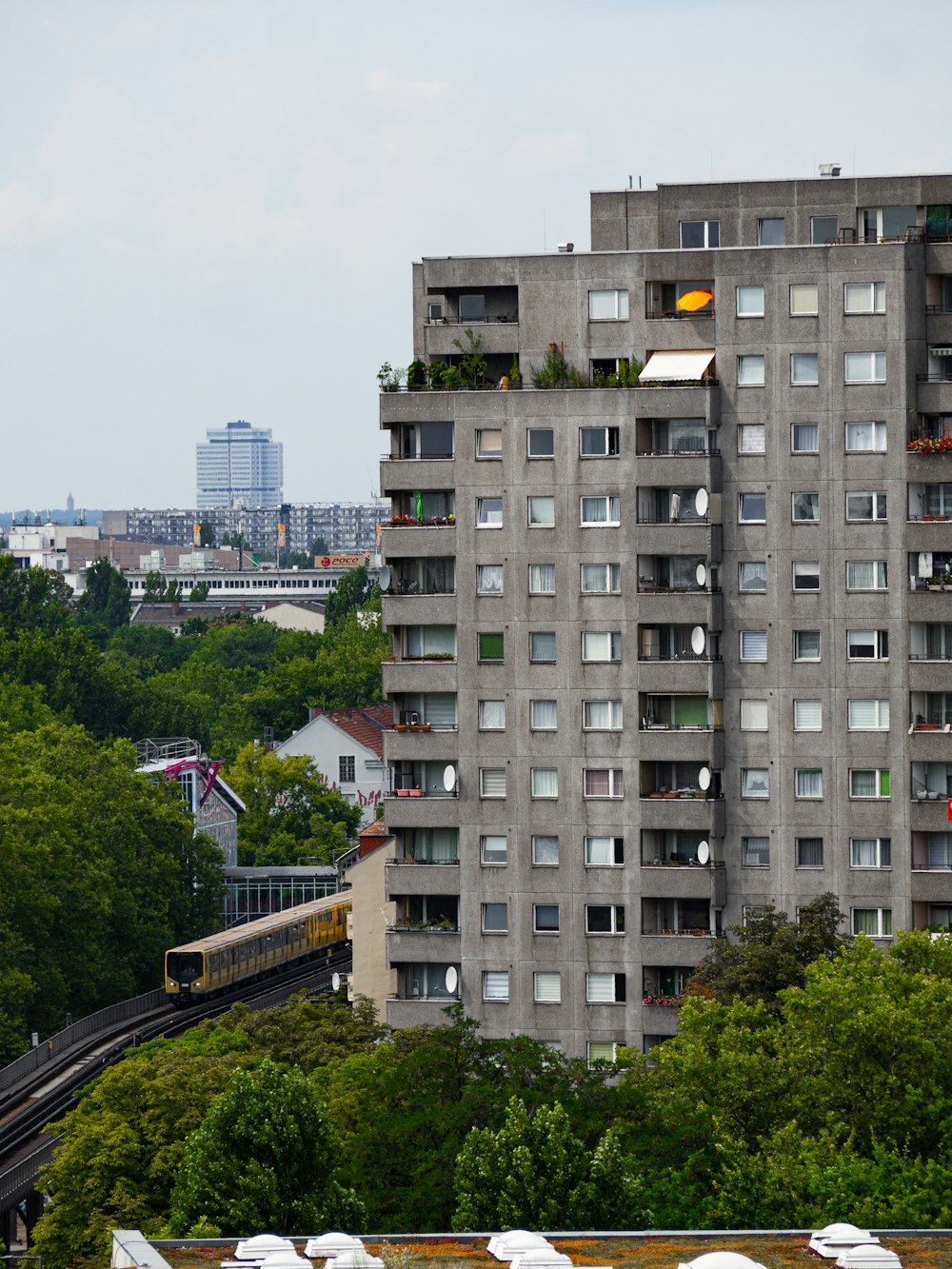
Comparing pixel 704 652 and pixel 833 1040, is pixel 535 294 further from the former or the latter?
pixel 833 1040

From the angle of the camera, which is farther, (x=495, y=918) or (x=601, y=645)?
(x=495, y=918)

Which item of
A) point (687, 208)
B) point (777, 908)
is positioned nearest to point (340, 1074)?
point (777, 908)

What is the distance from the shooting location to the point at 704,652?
80.6 m

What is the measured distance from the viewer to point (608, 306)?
82.3 m

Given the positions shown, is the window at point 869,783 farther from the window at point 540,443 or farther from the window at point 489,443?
the window at point 489,443

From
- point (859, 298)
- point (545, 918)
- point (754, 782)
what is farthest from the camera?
point (545, 918)

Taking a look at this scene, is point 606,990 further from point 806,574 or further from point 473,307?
point 473,307

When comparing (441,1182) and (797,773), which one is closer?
(441,1182)

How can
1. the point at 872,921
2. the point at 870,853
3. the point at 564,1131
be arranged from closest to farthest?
the point at 564,1131 → the point at 872,921 → the point at 870,853

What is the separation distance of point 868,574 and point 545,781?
12.9 m

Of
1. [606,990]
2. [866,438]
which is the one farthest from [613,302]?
[606,990]

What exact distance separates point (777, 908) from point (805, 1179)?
80.5 feet

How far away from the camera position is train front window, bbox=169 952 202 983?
143 meters

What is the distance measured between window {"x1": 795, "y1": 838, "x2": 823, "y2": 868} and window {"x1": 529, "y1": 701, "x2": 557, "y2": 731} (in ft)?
29.9
